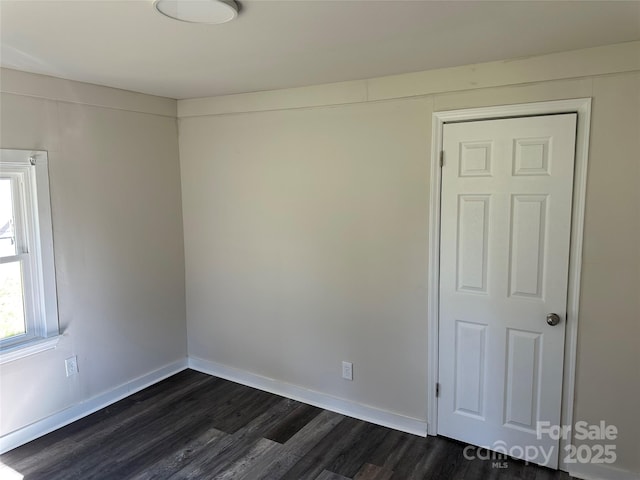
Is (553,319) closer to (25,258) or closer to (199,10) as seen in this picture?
(199,10)

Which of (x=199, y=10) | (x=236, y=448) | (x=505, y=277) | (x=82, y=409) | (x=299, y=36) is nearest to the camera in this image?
(x=199, y=10)

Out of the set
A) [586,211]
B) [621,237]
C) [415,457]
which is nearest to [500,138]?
[586,211]

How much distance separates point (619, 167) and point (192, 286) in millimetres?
3202

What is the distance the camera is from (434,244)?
2812 millimetres

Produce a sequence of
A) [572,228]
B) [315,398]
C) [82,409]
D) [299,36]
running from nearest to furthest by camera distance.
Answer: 1. [299,36]
2. [572,228]
3. [82,409]
4. [315,398]

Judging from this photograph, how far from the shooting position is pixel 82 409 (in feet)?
10.6

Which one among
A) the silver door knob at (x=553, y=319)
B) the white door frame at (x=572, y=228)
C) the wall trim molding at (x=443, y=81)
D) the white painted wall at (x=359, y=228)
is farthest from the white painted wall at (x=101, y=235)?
the silver door knob at (x=553, y=319)

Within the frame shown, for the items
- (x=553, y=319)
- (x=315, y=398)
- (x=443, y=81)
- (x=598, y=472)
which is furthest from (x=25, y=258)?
(x=598, y=472)

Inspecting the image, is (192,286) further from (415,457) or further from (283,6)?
(283,6)

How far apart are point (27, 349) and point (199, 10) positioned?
2.38m

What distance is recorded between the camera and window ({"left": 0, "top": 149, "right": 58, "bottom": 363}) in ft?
9.23

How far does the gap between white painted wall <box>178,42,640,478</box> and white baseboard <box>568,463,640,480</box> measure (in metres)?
0.04

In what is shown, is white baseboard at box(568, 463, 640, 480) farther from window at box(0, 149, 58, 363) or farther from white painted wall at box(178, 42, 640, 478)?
window at box(0, 149, 58, 363)

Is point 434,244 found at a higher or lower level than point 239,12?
lower
